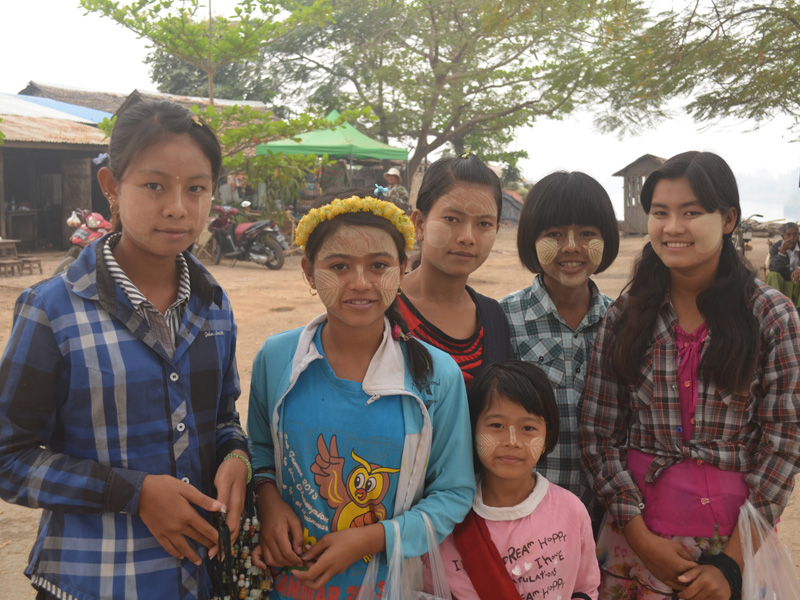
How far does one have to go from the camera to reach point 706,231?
5.97 feet

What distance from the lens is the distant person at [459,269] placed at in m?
2.01

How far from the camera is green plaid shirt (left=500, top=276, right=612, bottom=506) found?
2000 mm

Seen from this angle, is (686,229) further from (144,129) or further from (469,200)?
(144,129)

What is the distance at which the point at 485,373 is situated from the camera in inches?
71.2

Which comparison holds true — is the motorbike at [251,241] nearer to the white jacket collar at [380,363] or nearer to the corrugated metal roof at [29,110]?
the corrugated metal roof at [29,110]

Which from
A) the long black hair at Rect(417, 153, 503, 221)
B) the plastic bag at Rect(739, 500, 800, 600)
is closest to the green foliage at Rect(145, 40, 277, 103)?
the long black hair at Rect(417, 153, 503, 221)

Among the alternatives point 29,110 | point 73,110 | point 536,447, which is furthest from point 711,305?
point 73,110

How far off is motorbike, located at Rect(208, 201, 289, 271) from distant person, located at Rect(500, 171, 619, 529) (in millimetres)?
9647

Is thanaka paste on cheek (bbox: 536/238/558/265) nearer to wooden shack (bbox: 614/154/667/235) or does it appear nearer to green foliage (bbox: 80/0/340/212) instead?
green foliage (bbox: 80/0/340/212)

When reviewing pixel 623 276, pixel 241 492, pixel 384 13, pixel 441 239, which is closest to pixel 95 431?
pixel 241 492

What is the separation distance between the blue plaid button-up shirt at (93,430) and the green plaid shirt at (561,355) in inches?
41.9

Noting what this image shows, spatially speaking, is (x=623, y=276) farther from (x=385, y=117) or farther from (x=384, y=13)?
(x=384, y=13)

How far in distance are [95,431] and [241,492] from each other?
1.16ft

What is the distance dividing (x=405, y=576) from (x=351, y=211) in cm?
92
